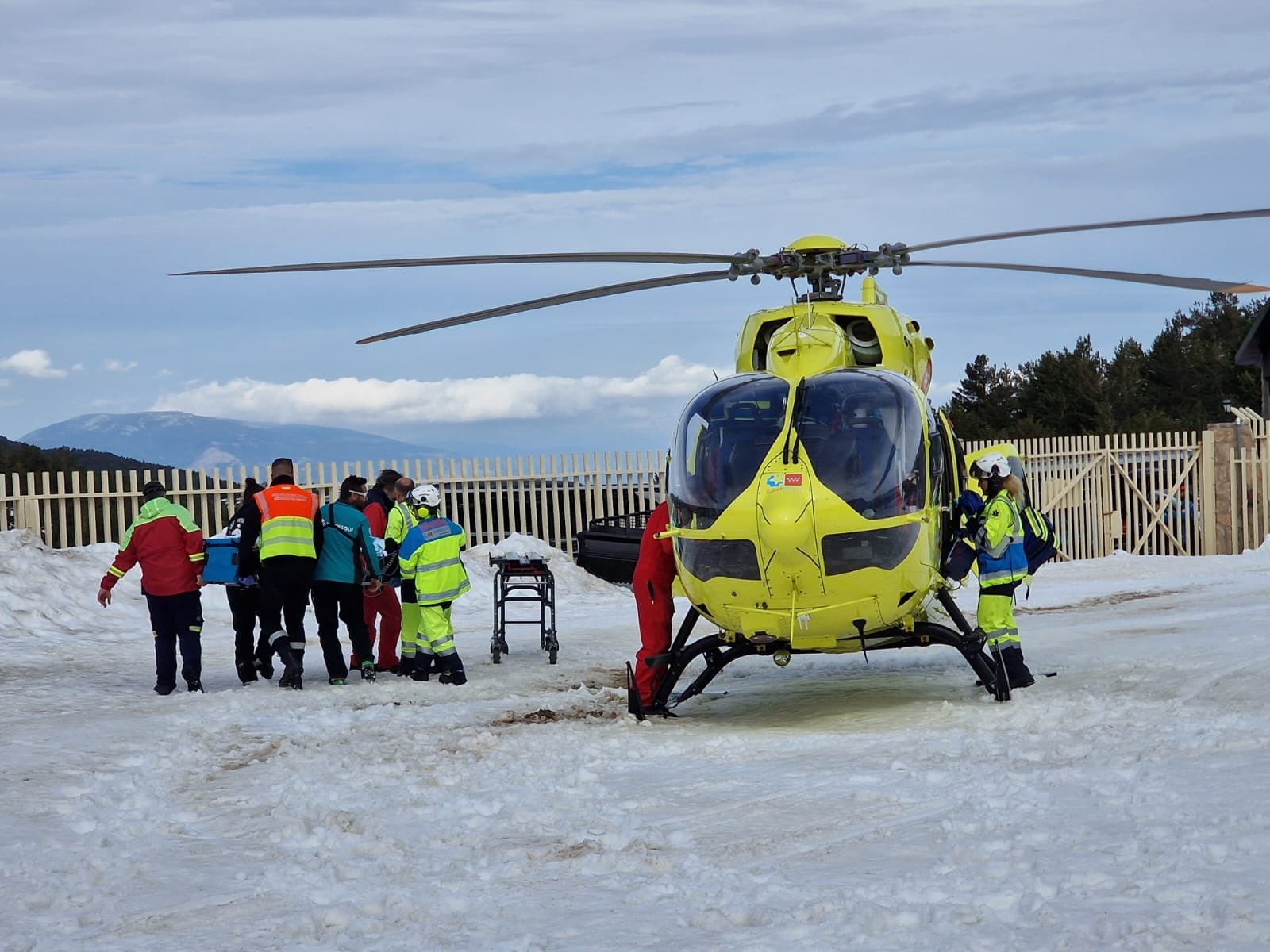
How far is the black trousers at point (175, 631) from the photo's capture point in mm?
11195

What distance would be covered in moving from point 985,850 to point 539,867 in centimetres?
173

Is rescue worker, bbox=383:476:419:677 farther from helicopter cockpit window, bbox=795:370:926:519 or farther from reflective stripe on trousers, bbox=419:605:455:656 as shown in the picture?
helicopter cockpit window, bbox=795:370:926:519

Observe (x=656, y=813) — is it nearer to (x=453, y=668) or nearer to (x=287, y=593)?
(x=453, y=668)

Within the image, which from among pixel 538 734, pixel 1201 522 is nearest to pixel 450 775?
pixel 538 734

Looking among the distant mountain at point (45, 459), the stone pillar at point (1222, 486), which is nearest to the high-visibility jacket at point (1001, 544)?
the stone pillar at point (1222, 486)

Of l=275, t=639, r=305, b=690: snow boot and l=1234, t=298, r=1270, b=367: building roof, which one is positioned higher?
l=1234, t=298, r=1270, b=367: building roof

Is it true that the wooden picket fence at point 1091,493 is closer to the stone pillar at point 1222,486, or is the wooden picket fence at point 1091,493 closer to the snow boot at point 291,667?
the stone pillar at point 1222,486

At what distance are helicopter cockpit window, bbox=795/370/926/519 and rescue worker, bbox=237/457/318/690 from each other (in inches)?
189

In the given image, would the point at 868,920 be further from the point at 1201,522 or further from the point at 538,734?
the point at 1201,522

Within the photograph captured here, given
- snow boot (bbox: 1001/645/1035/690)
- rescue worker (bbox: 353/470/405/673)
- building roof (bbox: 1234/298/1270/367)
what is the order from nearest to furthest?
snow boot (bbox: 1001/645/1035/690), rescue worker (bbox: 353/470/405/673), building roof (bbox: 1234/298/1270/367)

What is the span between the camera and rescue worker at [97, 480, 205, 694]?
1114 cm

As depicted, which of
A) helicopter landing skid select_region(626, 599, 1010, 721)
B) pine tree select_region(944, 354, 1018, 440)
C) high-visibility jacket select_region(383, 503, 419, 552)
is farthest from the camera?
pine tree select_region(944, 354, 1018, 440)

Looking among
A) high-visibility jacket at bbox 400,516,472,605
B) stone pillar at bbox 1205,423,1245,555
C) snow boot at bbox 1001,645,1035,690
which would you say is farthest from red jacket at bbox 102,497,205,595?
stone pillar at bbox 1205,423,1245,555

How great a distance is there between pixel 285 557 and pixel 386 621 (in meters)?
1.57
